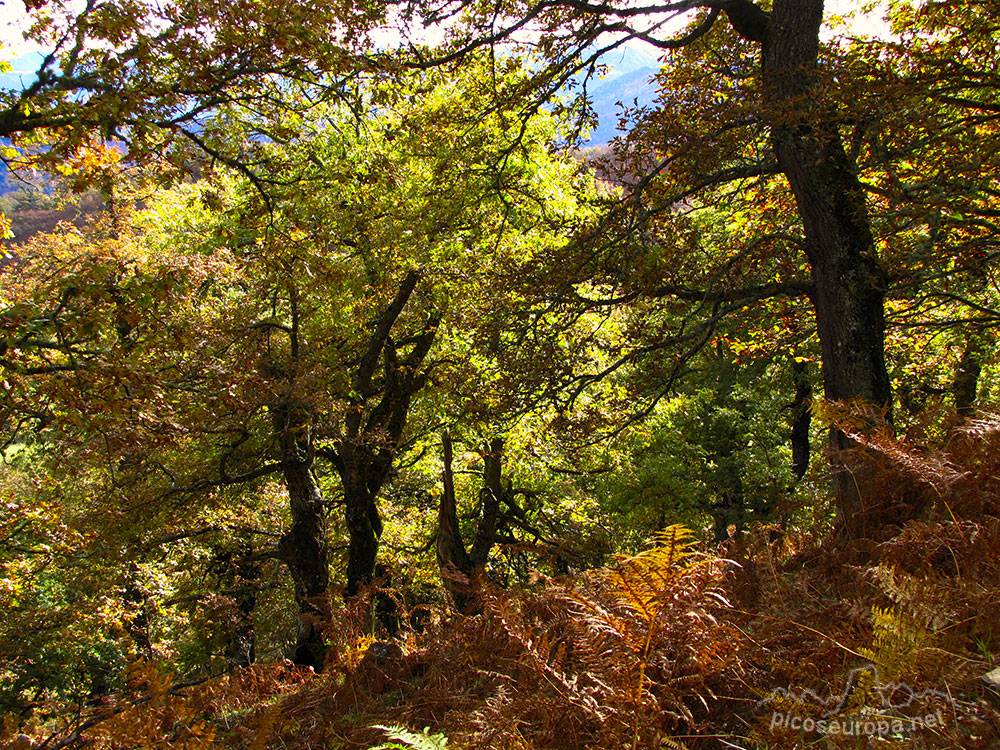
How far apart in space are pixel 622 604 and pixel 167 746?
5.68ft

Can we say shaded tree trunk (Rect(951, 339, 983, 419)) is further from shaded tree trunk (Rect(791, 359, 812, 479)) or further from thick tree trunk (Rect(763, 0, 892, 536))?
thick tree trunk (Rect(763, 0, 892, 536))

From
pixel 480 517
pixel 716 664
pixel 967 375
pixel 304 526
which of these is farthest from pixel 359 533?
pixel 967 375

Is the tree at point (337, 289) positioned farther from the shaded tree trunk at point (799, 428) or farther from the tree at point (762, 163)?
the shaded tree trunk at point (799, 428)

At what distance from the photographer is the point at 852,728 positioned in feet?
4.97

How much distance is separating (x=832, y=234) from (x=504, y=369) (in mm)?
3570

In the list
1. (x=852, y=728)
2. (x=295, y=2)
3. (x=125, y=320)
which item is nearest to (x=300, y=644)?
(x=125, y=320)

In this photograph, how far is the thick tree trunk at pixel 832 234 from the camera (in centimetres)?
610

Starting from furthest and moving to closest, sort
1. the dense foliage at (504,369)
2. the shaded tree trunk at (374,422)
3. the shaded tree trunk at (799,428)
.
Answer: the shaded tree trunk at (799,428), the shaded tree trunk at (374,422), the dense foliage at (504,369)

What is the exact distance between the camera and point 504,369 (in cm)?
666

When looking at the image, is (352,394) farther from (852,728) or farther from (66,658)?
(852,728)

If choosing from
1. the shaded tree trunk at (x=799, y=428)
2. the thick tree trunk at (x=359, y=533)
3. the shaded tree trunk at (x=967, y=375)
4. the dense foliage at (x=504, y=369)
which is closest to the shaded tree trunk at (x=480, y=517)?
the dense foliage at (x=504, y=369)

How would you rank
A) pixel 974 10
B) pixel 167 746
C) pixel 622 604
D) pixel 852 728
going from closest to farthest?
pixel 852 728 → pixel 622 604 → pixel 167 746 → pixel 974 10

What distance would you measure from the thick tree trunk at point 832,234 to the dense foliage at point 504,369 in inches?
1.4

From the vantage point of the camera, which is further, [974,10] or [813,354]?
[813,354]
